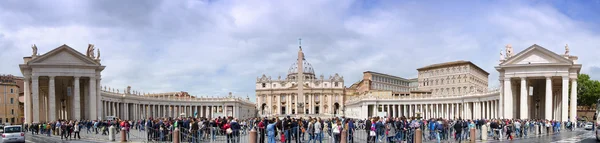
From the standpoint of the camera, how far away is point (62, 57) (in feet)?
184

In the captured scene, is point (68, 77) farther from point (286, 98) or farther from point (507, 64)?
point (286, 98)

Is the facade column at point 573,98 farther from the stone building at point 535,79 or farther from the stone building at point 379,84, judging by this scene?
the stone building at point 379,84

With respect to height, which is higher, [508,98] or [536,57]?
[536,57]

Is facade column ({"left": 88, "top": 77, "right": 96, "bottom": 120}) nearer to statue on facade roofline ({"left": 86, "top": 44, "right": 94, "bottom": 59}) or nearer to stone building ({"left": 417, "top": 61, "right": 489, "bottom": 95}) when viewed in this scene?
statue on facade roofline ({"left": 86, "top": 44, "right": 94, "bottom": 59})

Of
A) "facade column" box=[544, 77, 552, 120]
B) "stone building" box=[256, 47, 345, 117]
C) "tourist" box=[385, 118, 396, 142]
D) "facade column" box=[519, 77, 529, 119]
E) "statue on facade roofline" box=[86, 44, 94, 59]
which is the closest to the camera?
"tourist" box=[385, 118, 396, 142]

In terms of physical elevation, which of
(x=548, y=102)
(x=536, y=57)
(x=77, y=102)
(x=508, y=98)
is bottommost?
(x=548, y=102)

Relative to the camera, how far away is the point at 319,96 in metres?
163

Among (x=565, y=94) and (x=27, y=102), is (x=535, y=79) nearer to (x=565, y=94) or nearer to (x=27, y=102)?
(x=565, y=94)

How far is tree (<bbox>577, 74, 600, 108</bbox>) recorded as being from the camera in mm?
85312

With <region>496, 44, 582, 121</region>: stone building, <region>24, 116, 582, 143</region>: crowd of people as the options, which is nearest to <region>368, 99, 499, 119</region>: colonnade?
<region>496, 44, 582, 121</region>: stone building

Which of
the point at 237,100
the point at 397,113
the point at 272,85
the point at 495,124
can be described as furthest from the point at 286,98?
the point at 495,124

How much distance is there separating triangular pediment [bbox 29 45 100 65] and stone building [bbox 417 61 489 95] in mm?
85609

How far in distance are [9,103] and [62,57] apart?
128 feet

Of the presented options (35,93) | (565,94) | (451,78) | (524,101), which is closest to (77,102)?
(35,93)
